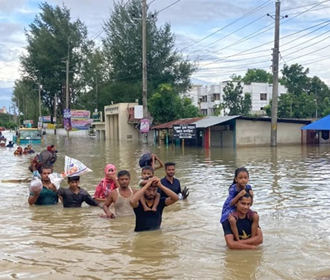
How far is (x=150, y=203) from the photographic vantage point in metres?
7.42

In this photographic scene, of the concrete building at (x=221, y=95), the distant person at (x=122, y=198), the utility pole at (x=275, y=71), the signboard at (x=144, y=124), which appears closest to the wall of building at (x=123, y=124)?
the signboard at (x=144, y=124)

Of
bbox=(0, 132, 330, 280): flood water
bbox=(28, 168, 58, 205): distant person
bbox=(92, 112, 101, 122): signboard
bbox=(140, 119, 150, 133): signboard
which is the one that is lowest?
bbox=(0, 132, 330, 280): flood water

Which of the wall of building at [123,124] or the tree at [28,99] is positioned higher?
the tree at [28,99]

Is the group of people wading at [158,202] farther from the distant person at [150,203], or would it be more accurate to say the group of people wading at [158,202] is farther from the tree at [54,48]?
the tree at [54,48]

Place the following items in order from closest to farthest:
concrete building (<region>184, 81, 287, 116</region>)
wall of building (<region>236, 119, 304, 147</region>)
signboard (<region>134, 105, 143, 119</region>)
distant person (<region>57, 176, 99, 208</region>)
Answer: distant person (<region>57, 176, 99, 208</region>)
wall of building (<region>236, 119, 304, 147</region>)
signboard (<region>134, 105, 143, 119</region>)
concrete building (<region>184, 81, 287, 116</region>)

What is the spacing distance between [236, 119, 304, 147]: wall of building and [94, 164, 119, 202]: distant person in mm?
23782

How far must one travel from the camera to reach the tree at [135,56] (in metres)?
59.7

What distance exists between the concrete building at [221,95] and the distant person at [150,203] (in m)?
63.9

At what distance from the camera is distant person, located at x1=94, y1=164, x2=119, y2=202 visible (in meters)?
9.88

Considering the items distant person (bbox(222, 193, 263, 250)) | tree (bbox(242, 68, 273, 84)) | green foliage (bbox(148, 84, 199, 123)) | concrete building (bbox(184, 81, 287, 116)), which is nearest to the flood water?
distant person (bbox(222, 193, 263, 250))

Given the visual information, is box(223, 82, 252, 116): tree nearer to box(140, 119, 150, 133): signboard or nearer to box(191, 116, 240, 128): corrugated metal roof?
box(191, 116, 240, 128): corrugated metal roof

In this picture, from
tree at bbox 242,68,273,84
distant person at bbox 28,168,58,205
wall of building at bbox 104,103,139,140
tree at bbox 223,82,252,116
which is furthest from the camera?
tree at bbox 242,68,273,84

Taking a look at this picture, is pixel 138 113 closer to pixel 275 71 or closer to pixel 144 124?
pixel 144 124

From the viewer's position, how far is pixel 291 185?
46.0 ft
